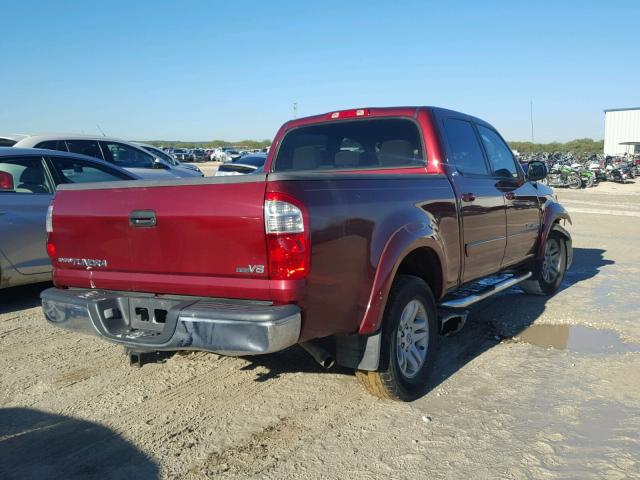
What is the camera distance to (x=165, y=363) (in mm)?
4648

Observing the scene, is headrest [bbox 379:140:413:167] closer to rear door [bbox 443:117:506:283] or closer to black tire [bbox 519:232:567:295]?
rear door [bbox 443:117:506:283]

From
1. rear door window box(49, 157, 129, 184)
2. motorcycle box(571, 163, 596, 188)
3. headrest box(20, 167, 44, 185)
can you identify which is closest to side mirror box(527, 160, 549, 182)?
rear door window box(49, 157, 129, 184)

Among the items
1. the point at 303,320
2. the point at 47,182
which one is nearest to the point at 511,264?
the point at 303,320

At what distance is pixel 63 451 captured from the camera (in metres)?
3.25

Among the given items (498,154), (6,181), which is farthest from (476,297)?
(6,181)

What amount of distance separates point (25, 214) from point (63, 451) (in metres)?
3.59

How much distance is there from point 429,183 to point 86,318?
2.47 meters

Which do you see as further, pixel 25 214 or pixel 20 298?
pixel 20 298

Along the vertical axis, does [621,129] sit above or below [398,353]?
above

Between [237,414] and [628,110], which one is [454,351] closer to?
[237,414]

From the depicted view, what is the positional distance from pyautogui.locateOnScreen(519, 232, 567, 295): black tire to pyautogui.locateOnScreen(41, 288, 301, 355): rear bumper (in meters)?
4.53

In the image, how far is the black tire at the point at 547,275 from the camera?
677 cm

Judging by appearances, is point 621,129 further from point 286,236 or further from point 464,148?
point 286,236

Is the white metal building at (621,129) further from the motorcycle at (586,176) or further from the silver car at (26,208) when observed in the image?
the silver car at (26,208)
